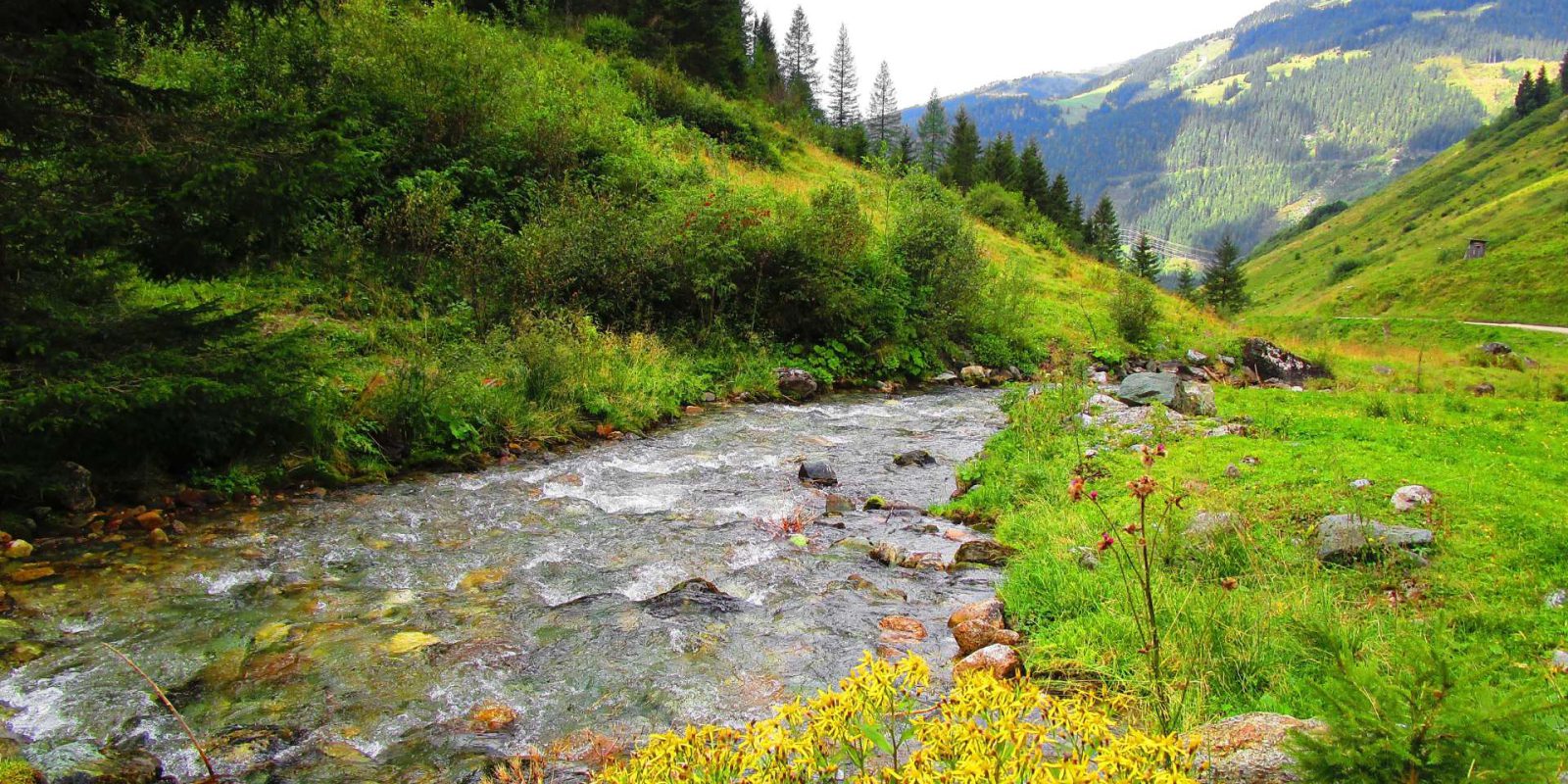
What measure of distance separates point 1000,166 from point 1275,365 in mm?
37237

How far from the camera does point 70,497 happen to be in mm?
5996

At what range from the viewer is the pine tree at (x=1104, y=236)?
4731cm

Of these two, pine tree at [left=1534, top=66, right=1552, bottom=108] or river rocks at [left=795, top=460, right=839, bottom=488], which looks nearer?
river rocks at [left=795, top=460, right=839, bottom=488]

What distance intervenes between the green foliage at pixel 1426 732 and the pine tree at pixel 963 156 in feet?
175

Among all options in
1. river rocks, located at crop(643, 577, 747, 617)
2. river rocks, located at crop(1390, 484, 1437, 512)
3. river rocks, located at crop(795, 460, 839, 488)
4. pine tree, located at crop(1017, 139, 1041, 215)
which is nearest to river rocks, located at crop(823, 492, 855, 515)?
river rocks, located at crop(795, 460, 839, 488)

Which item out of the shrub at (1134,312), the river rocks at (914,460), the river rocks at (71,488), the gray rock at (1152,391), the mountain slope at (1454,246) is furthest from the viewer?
the mountain slope at (1454,246)

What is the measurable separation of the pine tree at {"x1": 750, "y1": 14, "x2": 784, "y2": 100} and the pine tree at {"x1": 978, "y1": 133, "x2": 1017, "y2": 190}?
16472 millimetres

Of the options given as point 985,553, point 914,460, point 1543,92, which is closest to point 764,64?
point 914,460

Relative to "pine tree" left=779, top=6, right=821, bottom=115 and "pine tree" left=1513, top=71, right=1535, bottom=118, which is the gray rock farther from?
"pine tree" left=1513, top=71, right=1535, bottom=118

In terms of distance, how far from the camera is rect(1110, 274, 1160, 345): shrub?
2245 centimetres

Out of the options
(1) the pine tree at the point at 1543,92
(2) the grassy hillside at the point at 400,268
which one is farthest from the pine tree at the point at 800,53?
(1) the pine tree at the point at 1543,92

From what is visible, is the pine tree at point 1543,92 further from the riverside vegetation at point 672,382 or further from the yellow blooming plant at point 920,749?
the yellow blooming plant at point 920,749

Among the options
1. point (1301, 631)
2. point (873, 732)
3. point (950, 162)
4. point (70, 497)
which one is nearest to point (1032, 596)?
point (1301, 631)

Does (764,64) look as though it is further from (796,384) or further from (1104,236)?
(796,384)
